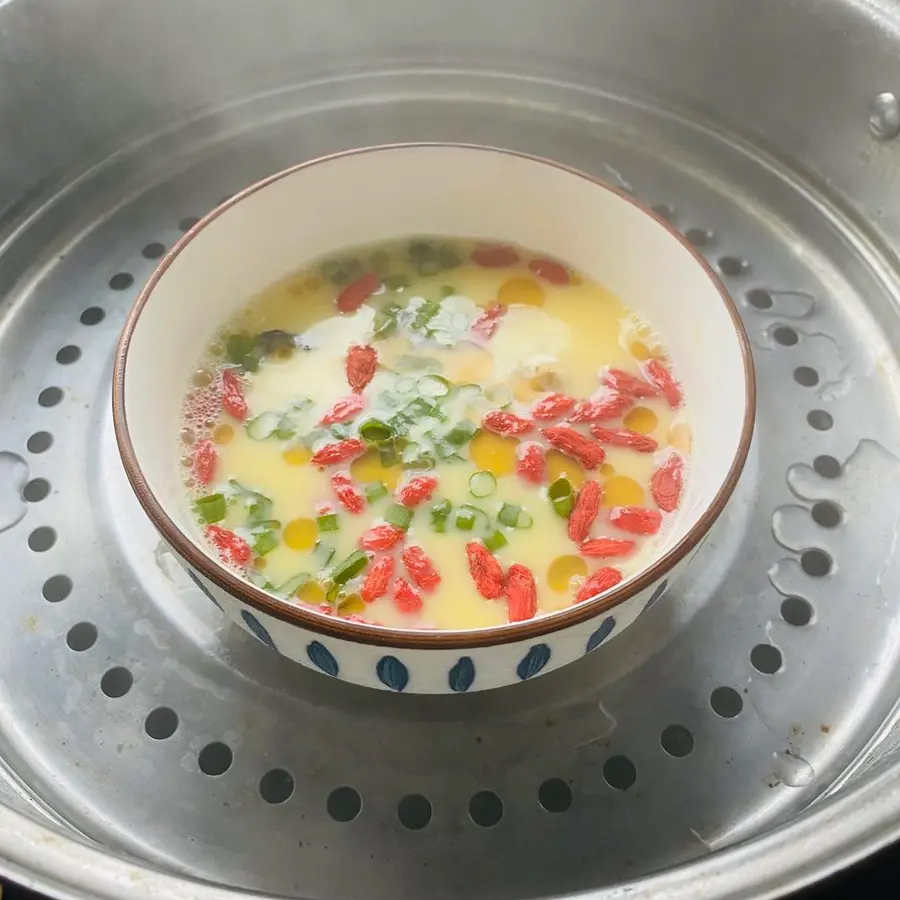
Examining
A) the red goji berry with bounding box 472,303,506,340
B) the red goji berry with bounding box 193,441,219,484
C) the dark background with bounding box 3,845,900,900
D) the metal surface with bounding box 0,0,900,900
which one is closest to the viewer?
the dark background with bounding box 3,845,900,900

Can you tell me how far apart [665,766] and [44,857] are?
0.46 metres

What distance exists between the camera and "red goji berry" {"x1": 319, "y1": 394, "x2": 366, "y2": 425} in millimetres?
851

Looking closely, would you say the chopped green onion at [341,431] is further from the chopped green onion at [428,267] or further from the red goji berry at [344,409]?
the chopped green onion at [428,267]

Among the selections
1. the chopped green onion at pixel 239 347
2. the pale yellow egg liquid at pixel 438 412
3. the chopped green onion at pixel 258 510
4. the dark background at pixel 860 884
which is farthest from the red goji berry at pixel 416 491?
the dark background at pixel 860 884

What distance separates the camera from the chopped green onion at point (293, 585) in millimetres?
732

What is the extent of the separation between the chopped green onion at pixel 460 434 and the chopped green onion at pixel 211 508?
0.21 m

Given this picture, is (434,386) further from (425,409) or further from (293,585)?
(293,585)

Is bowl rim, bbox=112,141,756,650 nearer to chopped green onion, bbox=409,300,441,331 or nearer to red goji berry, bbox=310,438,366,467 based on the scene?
red goji berry, bbox=310,438,366,467

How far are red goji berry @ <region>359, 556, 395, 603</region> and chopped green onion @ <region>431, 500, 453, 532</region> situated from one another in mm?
51

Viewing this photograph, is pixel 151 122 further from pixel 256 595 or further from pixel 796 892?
pixel 796 892

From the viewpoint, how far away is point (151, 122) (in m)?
1.10

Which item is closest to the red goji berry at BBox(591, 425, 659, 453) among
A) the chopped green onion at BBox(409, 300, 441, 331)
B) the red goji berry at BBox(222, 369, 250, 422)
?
the chopped green onion at BBox(409, 300, 441, 331)

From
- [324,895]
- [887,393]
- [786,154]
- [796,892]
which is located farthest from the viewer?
[786,154]

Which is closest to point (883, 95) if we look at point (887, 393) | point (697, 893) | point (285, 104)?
point (887, 393)
